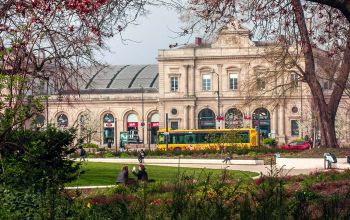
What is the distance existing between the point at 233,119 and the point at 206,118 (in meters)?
13.1

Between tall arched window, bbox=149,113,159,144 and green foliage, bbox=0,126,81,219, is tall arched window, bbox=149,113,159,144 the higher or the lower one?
the higher one

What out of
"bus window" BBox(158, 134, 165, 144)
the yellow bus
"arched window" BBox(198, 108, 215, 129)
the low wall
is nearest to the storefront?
"arched window" BBox(198, 108, 215, 129)

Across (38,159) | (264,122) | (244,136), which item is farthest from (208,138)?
(38,159)

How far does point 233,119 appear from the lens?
8038 centimetres

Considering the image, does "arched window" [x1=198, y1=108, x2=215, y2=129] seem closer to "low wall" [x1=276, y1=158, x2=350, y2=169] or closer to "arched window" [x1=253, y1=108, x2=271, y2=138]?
"arched window" [x1=253, y1=108, x2=271, y2=138]

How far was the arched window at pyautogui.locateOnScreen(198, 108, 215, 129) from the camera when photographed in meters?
92.7

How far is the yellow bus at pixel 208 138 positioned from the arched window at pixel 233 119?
6.85 meters

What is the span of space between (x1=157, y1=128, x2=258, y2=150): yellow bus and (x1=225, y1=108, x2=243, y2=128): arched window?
22.5ft

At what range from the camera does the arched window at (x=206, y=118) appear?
304ft

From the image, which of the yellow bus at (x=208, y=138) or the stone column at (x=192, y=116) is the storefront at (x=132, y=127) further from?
the yellow bus at (x=208, y=138)

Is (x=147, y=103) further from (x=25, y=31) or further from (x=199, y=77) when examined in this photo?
(x=25, y=31)

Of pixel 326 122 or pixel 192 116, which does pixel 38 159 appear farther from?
pixel 192 116

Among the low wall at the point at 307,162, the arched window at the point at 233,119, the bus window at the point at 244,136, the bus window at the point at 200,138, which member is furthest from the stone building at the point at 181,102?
the low wall at the point at 307,162

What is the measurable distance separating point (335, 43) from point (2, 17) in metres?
6.12
